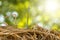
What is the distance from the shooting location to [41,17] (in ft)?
14.5

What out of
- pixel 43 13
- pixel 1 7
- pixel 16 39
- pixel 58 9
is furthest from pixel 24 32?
pixel 58 9

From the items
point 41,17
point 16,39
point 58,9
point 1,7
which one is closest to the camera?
point 16,39

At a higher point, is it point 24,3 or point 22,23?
point 24,3

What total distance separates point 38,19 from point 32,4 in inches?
27.4

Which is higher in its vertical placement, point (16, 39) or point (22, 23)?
point (16, 39)

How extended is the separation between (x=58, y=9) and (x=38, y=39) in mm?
3512

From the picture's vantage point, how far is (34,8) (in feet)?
15.2

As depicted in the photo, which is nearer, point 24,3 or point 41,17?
point 41,17

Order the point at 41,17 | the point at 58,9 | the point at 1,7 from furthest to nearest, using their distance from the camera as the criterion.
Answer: the point at 58,9 < the point at 41,17 < the point at 1,7

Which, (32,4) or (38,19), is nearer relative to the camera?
(38,19)

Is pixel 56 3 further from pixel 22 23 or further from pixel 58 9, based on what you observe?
pixel 22 23

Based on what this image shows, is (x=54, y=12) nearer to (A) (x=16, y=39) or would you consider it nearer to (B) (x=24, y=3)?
(B) (x=24, y=3)

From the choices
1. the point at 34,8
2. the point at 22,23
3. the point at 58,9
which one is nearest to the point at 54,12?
the point at 58,9

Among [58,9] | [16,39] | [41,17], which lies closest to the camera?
[16,39]
